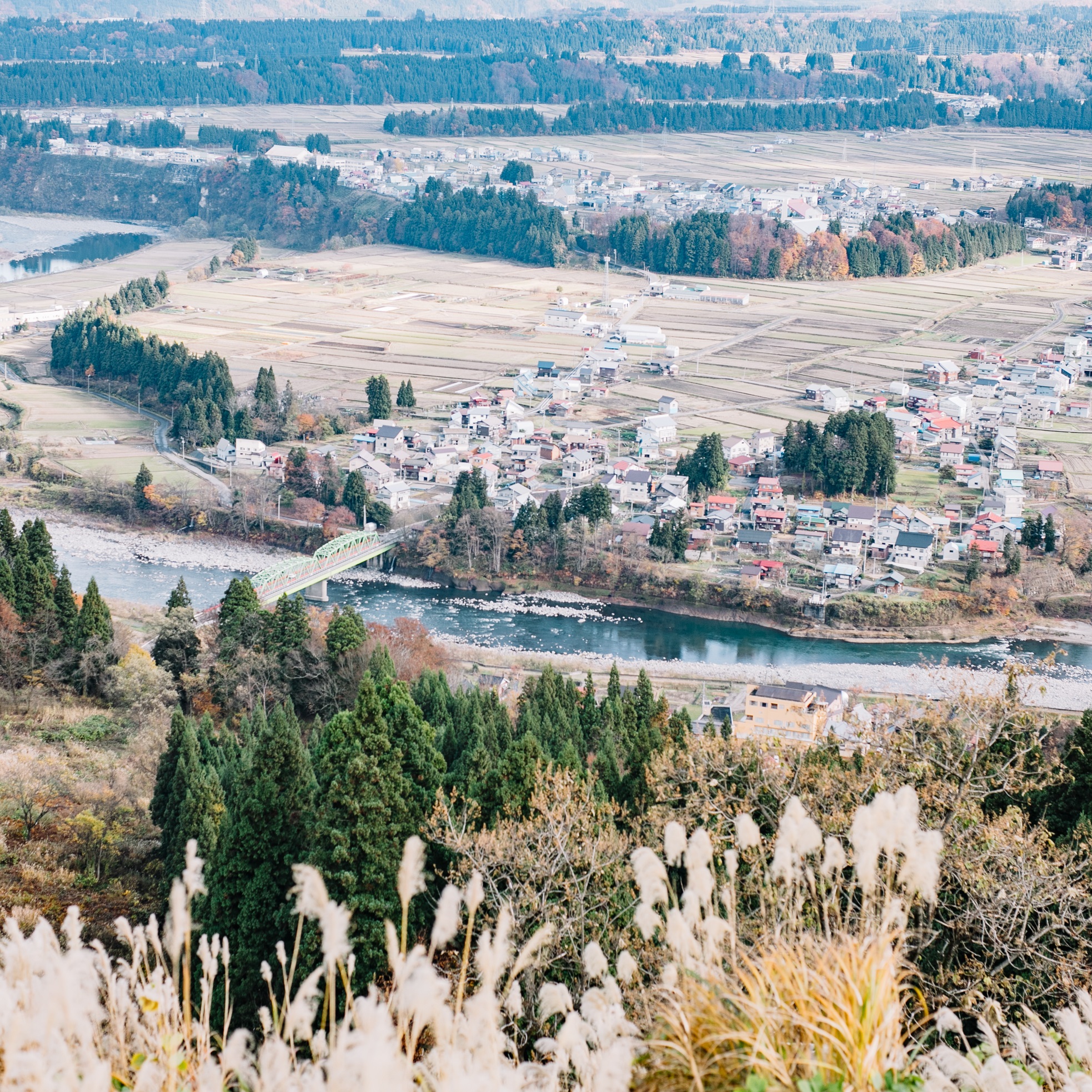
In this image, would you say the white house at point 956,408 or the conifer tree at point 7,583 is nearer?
the conifer tree at point 7,583

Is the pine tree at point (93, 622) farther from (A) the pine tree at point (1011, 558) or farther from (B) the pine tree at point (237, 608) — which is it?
(A) the pine tree at point (1011, 558)

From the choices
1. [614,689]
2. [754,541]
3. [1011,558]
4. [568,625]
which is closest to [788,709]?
[614,689]

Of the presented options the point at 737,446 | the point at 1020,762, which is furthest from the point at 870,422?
the point at 1020,762

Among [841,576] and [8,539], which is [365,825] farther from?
[841,576]

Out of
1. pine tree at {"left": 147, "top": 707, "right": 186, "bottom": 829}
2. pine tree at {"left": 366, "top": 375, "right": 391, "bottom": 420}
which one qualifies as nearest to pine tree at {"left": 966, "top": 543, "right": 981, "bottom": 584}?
pine tree at {"left": 366, "top": 375, "right": 391, "bottom": 420}

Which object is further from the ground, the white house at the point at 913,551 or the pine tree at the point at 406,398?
the pine tree at the point at 406,398

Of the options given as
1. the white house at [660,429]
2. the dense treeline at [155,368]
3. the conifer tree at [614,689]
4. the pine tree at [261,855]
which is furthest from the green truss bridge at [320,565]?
the pine tree at [261,855]

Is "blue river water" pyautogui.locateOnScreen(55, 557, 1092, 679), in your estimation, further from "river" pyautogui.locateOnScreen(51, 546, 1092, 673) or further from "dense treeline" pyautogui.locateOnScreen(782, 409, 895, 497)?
"dense treeline" pyautogui.locateOnScreen(782, 409, 895, 497)
